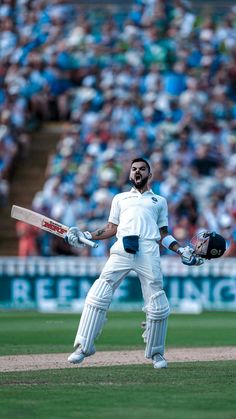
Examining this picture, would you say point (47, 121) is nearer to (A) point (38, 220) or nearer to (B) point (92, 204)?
(B) point (92, 204)

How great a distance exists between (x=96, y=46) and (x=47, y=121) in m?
2.07

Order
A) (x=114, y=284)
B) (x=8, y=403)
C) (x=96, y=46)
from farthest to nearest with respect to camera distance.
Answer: (x=96, y=46) < (x=114, y=284) < (x=8, y=403)

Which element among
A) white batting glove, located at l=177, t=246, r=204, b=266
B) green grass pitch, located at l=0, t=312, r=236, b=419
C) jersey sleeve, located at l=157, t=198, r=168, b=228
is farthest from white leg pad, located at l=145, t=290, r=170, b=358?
jersey sleeve, located at l=157, t=198, r=168, b=228

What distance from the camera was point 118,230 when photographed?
11406mm

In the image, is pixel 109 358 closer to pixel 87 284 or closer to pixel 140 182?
pixel 140 182

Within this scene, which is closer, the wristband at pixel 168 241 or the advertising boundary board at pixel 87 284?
the wristband at pixel 168 241

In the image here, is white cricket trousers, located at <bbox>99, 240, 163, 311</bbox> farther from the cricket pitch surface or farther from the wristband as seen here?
the cricket pitch surface

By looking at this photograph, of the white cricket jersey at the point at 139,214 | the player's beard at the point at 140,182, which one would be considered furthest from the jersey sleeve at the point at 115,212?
the player's beard at the point at 140,182

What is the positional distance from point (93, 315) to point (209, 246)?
4.20 ft

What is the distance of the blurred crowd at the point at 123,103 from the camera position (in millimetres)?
22828

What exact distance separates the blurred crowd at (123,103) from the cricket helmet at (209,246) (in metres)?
10.3

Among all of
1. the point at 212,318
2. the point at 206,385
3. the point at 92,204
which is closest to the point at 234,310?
the point at 212,318

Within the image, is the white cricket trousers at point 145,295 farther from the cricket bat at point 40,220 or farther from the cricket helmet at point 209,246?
the cricket bat at point 40,220

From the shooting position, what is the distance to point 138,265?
440 inches
